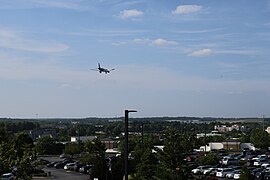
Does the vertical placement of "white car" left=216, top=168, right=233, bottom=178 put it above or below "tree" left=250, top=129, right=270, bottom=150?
below

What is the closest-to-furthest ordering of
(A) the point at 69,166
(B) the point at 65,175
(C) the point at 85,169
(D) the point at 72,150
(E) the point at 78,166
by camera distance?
(B) the point at 65,175 → (C) the point at 85,169 → (E) the point at 78,166 → (A) the point at 69,166 → (D) the point at 72,150

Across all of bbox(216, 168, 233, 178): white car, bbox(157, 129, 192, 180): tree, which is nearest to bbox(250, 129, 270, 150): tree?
bbox(216, 168, 233, 178): white car

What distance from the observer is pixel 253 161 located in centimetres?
5728

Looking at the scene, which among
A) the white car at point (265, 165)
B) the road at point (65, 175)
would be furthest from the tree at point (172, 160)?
the white car at point (265, 165)

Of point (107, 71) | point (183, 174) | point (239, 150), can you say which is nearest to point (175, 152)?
point (183, 174)

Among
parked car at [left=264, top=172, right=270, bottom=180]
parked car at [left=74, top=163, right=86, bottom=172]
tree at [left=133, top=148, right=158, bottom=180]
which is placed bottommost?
parked car at [left=264, top=172, right=270, bottom=180]

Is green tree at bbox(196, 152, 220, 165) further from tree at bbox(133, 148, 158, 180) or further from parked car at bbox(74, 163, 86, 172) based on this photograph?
tree at bbox(133, 148, 158, 180)

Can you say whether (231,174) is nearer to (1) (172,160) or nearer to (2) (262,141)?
(1) (172,160)

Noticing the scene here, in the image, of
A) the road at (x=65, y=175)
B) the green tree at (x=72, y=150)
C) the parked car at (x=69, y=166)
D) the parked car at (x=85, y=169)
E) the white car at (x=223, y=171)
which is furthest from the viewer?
the green tree at (x=72, y=150)

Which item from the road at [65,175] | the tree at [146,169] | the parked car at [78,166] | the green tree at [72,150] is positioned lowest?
the road at [65,175]

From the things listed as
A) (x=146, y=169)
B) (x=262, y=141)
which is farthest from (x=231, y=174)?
(x=262, y=141)

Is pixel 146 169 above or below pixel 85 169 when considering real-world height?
above

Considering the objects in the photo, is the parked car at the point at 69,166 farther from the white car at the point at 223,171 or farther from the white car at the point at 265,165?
the white car at the point at 265,165

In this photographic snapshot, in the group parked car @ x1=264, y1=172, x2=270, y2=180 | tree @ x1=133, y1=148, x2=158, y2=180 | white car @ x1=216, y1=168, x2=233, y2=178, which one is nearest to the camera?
tree @ x1=133, y1=148, x2=158, y2=180
